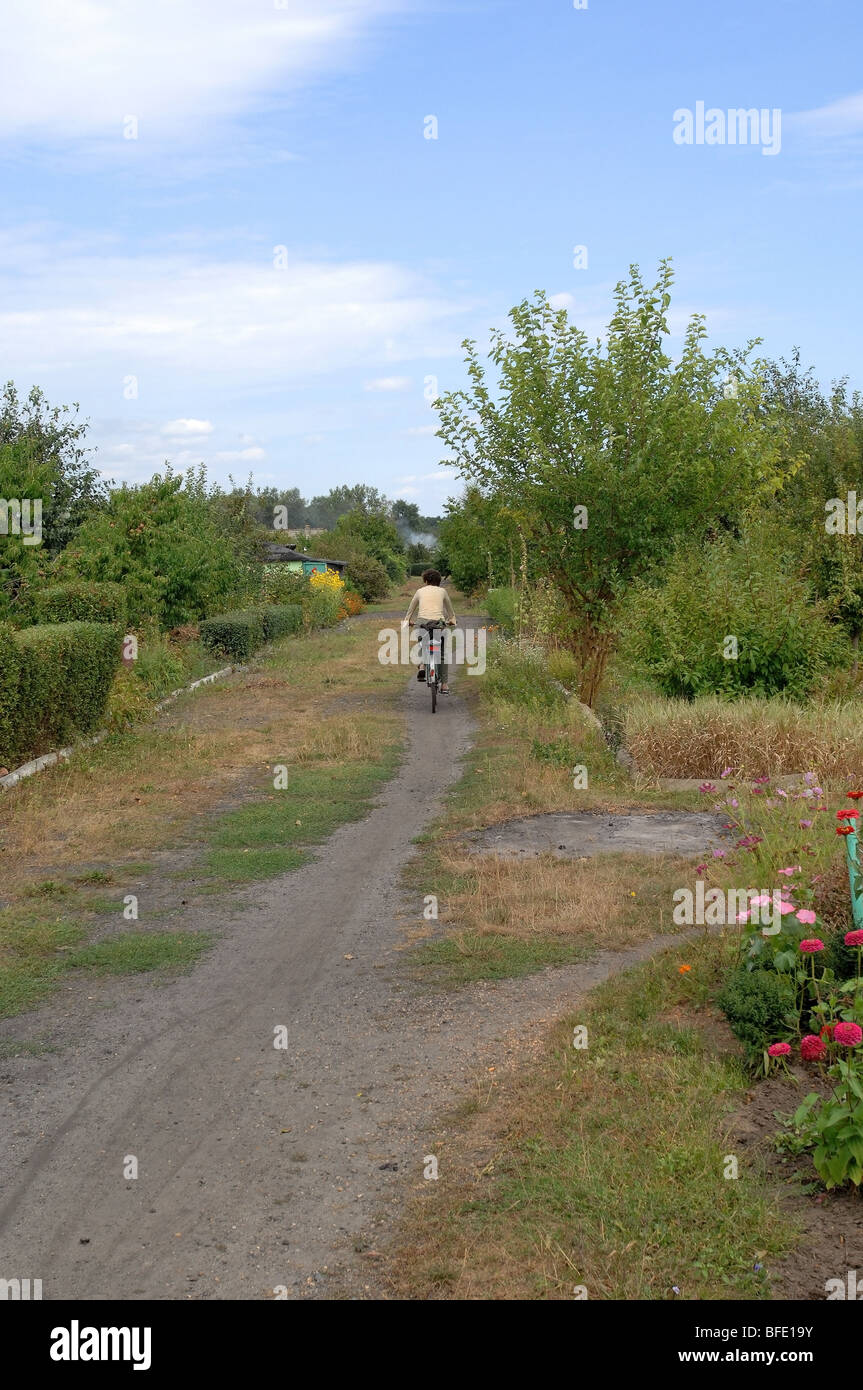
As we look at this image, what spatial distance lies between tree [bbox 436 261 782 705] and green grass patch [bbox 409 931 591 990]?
904 cm

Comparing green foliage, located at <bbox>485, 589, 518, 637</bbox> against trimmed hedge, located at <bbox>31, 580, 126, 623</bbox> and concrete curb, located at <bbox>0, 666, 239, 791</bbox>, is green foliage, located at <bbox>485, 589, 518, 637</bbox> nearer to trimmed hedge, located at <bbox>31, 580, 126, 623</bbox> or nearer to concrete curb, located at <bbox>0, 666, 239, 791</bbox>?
trimmed hedge, located at <bbox>31, 580, 126, 623</bbox>

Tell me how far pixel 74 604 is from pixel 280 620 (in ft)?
52.4

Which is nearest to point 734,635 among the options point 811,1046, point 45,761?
point 45,761

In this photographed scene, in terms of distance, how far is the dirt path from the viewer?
12.5 feet

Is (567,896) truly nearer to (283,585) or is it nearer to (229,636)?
(229,636)

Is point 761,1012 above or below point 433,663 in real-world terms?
below

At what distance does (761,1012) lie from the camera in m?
4.85

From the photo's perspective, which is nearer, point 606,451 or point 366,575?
point 606,451

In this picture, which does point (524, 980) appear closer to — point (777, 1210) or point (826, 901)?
point (826, 901)

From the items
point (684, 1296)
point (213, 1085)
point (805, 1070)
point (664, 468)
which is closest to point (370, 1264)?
point (684, 1296)

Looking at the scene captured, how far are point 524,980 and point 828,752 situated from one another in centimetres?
530

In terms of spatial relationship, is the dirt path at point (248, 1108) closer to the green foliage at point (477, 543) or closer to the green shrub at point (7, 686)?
the green shrub at point (7, 686)

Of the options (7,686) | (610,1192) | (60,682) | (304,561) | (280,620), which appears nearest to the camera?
(610,1192)

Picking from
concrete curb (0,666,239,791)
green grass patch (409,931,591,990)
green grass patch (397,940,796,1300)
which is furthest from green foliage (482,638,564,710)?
green grass patch (397,940,796,1300)
